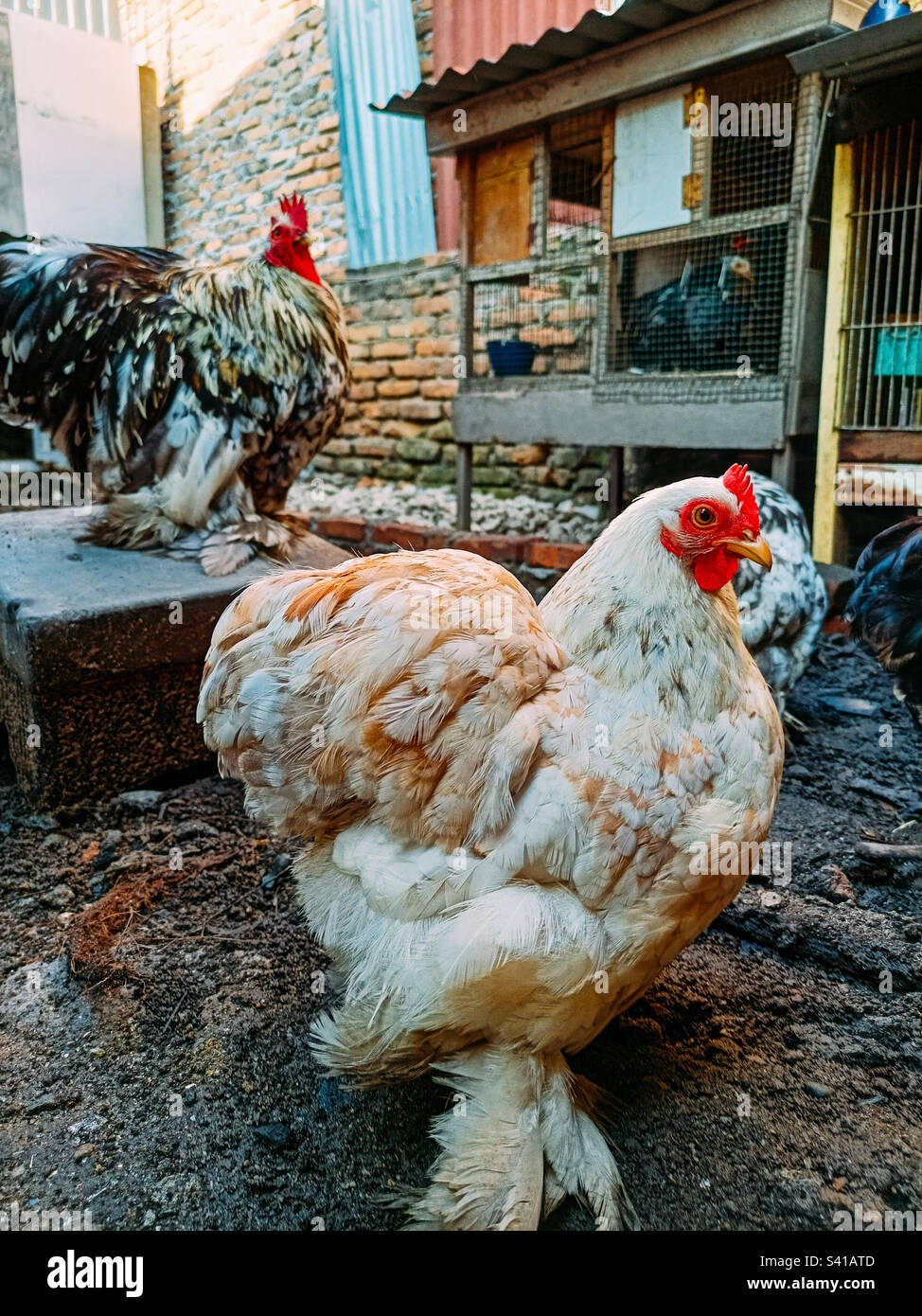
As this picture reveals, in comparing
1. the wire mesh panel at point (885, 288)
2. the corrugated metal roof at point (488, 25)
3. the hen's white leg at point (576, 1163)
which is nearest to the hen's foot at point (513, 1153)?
the hen's white leg at point (576, 1163)

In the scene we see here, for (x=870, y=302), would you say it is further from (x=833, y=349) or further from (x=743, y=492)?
(x=743, y=492)

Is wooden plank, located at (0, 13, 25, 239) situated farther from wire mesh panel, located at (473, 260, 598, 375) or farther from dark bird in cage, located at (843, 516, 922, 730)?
dark bird in cage, located at (843, 516, 922, 730)

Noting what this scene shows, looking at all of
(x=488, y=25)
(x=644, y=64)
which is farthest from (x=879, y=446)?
(x=488, y=25)

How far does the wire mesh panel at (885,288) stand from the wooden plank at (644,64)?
538mm

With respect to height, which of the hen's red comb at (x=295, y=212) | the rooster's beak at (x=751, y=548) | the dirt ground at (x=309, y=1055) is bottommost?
the dirt ground at (x=309, y=1055)

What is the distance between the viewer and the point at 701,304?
4.15m

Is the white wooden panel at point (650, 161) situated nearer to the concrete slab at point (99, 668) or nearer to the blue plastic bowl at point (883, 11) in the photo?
the blue plastic bowl at point (883, 11)

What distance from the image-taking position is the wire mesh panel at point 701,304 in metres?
3.93

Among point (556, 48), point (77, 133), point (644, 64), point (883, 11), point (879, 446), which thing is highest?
point (77, 133)

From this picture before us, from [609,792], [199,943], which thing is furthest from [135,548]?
[609,792]

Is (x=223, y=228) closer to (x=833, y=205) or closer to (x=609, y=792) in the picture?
(x=833, y=205)

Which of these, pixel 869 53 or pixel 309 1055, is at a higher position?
pixel 869 53

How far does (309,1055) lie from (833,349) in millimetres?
3209

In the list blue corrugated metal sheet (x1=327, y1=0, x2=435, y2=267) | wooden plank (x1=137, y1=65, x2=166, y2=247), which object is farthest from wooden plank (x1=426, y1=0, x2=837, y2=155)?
wooden plank (x1=137, y1=65, x2=166, y2=247)
